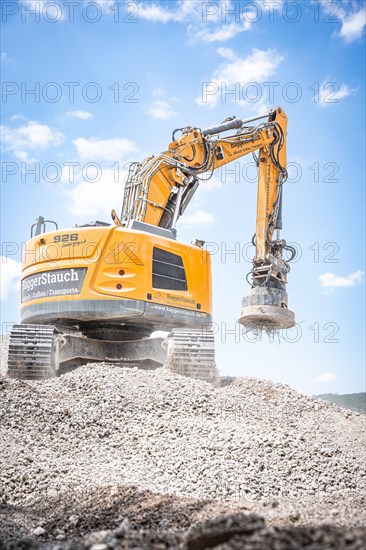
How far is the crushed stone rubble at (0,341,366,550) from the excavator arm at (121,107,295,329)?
7.90 ft

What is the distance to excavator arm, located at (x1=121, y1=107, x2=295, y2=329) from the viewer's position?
9719 mm

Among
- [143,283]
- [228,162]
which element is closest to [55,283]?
[143,283]

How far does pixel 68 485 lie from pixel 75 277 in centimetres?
426

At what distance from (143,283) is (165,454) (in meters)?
3.54

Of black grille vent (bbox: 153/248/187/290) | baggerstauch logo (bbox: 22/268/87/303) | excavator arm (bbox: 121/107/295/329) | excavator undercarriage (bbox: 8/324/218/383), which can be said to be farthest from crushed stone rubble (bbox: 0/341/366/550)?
excavator arm (bbox: 121/107/295/329)

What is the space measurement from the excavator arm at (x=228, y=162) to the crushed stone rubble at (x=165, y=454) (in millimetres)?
2407

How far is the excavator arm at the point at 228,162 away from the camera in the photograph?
9.72 metres

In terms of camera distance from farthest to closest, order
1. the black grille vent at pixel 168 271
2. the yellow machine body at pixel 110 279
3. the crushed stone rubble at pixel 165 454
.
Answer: the black grille vent at pixel 168 271
the yellow machine body at pixel 110 279
the crushed stone rubble at pixel 165 454

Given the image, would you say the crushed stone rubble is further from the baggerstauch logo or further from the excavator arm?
the excavator arm

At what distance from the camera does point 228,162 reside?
1091cm

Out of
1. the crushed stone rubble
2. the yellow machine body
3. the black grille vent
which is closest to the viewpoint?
the crushed stone rubble

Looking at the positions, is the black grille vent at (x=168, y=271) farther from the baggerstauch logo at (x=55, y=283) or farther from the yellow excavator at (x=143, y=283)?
the baggerstauch logo at (x=55, y=283)

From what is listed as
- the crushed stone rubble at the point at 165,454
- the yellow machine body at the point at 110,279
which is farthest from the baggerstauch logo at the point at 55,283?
the crushed stone rubble at the point at 165,454

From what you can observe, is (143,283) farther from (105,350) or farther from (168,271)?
(105,350)
